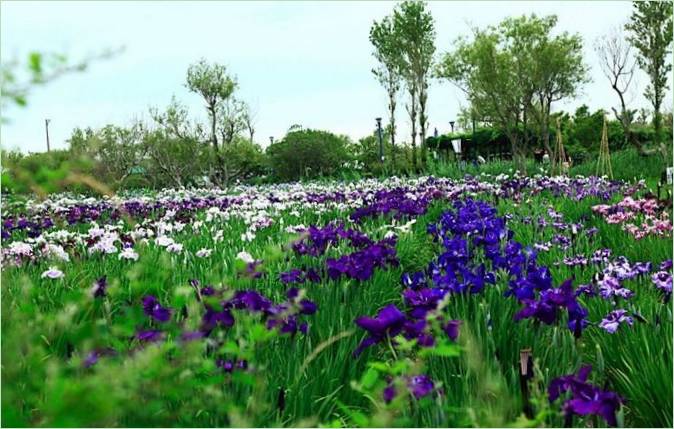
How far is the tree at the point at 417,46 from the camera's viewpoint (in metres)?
23.9

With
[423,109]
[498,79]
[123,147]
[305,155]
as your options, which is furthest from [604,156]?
[123,147]

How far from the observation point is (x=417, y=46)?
79.0 feet

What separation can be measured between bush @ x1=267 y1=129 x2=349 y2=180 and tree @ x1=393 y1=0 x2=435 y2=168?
400cm

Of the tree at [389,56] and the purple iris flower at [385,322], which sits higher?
the tree at [389,56]

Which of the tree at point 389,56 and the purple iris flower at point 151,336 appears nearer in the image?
the purple iris flower at point 151,336

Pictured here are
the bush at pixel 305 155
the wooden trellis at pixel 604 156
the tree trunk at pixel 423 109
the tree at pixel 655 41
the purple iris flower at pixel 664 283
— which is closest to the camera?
the purple iris flower at pixel 664 283

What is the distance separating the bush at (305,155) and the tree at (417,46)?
3999mm

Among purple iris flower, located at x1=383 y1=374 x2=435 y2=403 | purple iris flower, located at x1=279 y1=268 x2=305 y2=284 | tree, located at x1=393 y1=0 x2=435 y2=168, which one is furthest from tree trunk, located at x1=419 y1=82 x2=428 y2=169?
purple iris flower, located at x1=383 y1=374 x2=435 y2=403

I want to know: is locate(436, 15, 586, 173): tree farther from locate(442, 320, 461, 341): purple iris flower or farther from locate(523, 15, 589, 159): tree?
locate(442, 320, 461, 341): purple iris flower

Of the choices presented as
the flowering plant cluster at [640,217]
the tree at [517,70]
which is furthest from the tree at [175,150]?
the flowering plant cluster at [640,217]

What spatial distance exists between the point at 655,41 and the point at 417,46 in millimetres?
9085

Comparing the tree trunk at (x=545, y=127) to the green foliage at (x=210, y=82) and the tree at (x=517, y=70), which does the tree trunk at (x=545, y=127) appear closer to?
the tree at (x=517, y=70)

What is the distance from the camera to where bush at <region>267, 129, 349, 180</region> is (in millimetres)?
26422

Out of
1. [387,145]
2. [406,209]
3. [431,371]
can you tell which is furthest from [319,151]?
[431,371]
